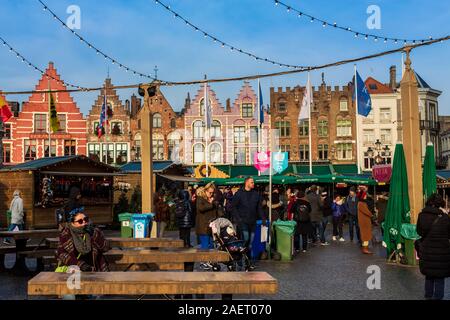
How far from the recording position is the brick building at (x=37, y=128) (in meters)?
56.8

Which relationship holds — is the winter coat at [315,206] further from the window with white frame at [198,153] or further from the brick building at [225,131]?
the window with white frame at [198,153]

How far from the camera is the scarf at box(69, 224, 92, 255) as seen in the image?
28.4 ft

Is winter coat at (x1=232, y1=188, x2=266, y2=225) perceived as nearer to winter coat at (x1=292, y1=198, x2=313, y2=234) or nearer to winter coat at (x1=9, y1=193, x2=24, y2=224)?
winter coat at (x1=292, y1=198, x2=313, y2=234)

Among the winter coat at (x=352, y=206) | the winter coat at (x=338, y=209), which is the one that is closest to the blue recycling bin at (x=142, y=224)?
the winter coat at (x=352, y=206)

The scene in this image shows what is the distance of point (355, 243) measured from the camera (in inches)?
803

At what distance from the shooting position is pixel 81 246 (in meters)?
8.66

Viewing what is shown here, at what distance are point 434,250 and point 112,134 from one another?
171 ft

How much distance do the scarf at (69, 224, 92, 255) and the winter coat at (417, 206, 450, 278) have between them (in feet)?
14.4

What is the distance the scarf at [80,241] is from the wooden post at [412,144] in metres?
7.42

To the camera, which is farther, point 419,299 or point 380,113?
point 380,113

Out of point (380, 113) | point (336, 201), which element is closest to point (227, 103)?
point (380, 113)
